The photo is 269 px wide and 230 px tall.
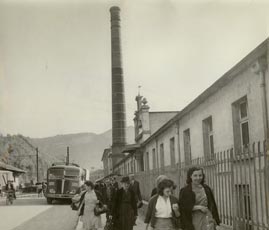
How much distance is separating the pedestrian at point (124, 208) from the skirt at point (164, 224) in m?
2.70

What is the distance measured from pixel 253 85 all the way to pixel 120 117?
100 ft

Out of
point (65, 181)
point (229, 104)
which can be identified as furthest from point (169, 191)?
point (65, 181)

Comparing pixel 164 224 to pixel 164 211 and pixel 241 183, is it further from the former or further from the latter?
pixel 241 183

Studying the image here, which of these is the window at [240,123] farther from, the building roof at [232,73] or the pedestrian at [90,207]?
the pedestrian at [90,207]

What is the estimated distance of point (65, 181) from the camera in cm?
2814

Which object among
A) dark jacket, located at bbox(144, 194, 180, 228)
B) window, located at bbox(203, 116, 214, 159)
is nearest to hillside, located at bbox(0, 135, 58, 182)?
window, located at bbox(203, 116, 214, 159)

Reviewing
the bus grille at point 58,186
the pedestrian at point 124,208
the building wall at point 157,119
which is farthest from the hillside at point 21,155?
the pedestrian at point 124,208

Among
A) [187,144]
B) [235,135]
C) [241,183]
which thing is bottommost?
[241,183]

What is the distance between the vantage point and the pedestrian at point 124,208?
8.20 meters

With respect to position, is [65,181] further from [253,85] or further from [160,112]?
[253,85]

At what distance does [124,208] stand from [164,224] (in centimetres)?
290

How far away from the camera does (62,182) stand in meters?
28.1

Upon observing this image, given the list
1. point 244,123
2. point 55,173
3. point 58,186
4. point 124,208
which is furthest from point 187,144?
point 55,173

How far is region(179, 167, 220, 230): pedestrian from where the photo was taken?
5590 mm
